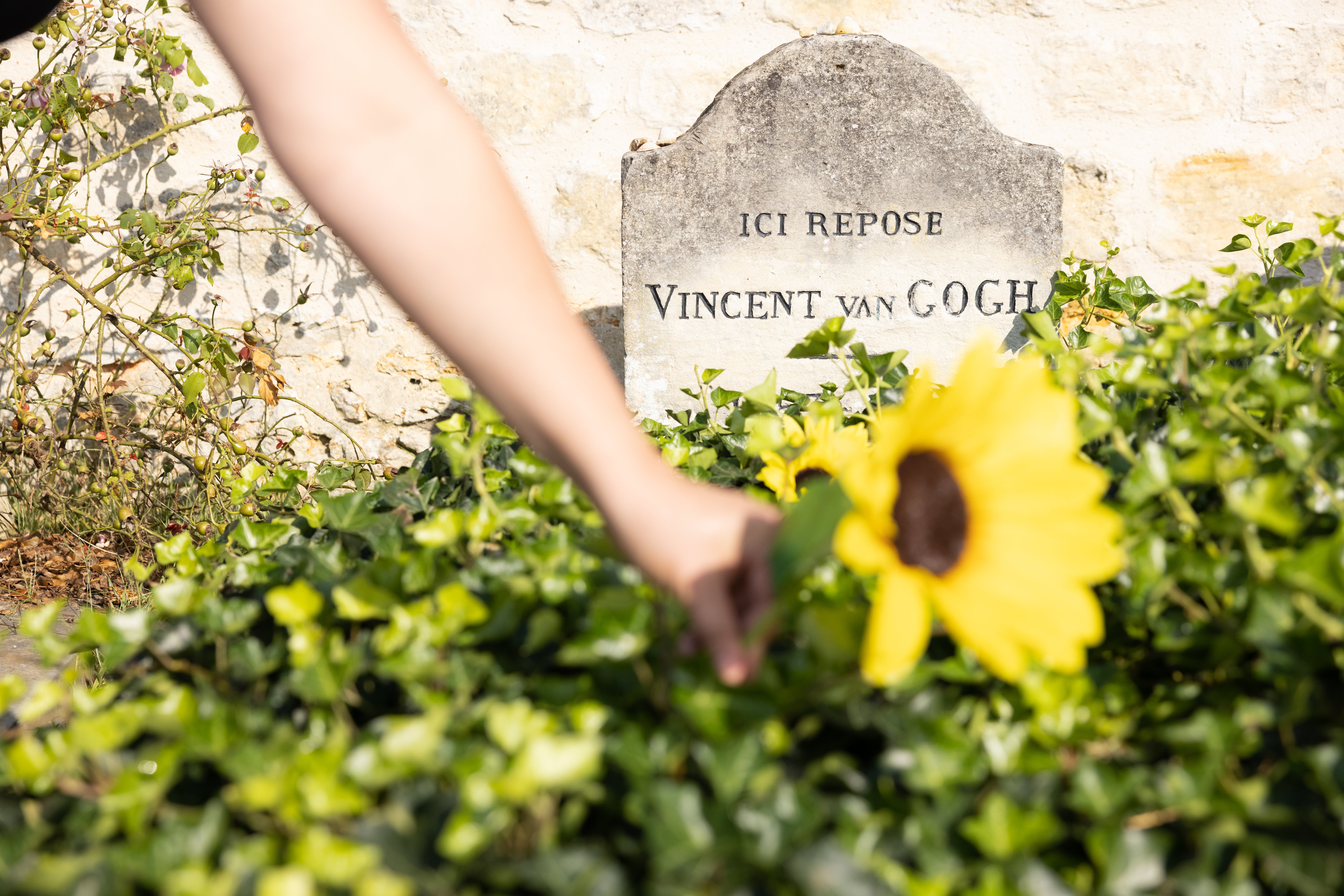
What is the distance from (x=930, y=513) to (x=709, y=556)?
0.13m

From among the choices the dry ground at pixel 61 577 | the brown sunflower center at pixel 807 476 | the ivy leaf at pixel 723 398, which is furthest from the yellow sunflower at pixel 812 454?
the dry ground at pixel 61 577

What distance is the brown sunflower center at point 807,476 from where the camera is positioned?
3.36 feet

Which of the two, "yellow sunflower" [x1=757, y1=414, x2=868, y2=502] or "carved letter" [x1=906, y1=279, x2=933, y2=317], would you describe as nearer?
"yellow sunflower" [x1=757, y1=414, x2=868, y2=502]

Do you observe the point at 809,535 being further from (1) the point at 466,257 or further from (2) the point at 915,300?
(2) the point at 915,300

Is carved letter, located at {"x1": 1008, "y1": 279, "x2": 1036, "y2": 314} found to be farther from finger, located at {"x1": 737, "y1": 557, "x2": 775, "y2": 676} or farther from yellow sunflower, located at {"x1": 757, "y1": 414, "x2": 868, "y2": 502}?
finger, located at {"x1": 737, "y1": 557, "x2": 775, "y2": 676}

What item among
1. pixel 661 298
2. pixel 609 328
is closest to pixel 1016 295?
pixel 661 298

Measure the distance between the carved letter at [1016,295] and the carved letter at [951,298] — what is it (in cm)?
10

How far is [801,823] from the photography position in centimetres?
46

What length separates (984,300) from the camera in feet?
7.31

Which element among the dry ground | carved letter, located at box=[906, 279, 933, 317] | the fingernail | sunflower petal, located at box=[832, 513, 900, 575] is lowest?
the dry ground

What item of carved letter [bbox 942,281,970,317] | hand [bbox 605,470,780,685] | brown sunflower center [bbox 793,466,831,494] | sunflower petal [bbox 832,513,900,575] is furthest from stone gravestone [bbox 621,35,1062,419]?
sunflower petal [bbox 832,513,900,575]

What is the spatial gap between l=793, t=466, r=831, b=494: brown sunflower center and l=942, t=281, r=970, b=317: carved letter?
1349mm

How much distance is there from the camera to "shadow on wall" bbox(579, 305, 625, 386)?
2.73 m

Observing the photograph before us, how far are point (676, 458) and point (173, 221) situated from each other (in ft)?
7.63
